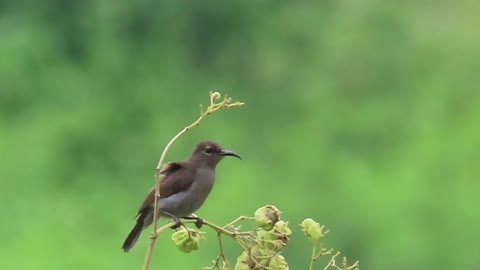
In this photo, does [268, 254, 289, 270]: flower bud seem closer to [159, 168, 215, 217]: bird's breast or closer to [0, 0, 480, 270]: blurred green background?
[159, 168, 215, 217]: bird's breast

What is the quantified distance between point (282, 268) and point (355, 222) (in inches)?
294

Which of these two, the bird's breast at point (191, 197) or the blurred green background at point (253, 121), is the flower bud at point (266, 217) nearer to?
the bird's breast at point (191, 197)

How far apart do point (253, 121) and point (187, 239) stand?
9.70 meters

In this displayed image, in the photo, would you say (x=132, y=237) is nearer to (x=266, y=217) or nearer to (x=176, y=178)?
(x=176, y=178)

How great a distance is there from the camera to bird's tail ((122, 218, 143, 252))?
11.2 ft

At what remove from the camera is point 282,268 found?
2604mm

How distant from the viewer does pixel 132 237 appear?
3.42 metres

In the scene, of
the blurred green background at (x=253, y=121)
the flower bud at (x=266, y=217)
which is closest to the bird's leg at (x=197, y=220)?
the flower bud at (x=266, y=217)

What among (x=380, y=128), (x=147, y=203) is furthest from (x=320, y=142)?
(x=147, y=203)

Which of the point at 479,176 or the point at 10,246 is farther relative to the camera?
the point at 479,176

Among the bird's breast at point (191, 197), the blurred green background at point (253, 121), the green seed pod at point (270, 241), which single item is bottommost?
the green seed pod at point (270, 241)

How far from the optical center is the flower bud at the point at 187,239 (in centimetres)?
275

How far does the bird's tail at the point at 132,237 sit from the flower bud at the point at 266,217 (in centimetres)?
72

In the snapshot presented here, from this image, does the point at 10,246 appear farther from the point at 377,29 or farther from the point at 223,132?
the point at 377,29
